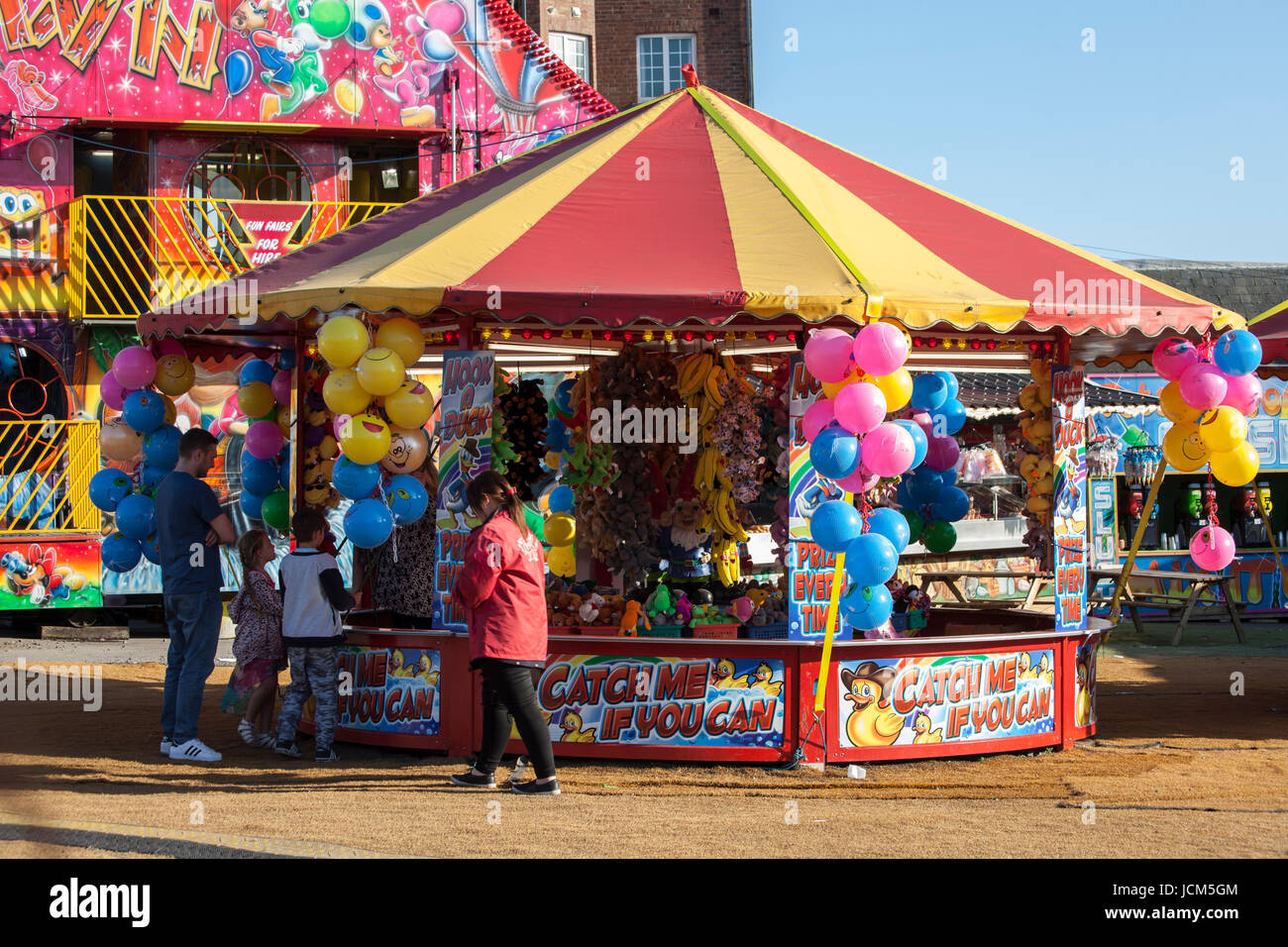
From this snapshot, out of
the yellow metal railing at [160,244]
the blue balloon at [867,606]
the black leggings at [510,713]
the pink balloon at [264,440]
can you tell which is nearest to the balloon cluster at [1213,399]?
the blue balloon at [867,606]

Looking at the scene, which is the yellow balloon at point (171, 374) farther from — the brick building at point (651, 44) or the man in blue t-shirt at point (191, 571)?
the brick building at point (651, 44)

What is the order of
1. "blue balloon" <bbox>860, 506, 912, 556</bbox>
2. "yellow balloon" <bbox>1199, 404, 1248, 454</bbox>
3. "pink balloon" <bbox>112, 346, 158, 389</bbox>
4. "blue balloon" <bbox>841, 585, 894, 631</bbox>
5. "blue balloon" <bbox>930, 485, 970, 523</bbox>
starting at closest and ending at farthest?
"blue balloon" <bbox>841, 585, 894, 631</bbox>
"blue balloon" <bbox>860, 506, 912, 556</bbox>
"yellow balloon" <bbox>1199, 404, 1248, 454</bbox>
"pink balloon" <bbox>112, 346, 158, 389</bbox>
"blue balloon" <bbox>930, 485, 970, 523</bbox>

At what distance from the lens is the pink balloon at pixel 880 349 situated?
762cm

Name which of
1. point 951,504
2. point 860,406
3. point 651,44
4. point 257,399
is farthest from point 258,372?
point 651,44

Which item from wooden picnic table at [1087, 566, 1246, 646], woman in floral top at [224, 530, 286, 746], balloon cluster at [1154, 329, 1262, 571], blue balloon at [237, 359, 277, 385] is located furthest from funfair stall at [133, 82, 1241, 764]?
wooden picnic table at [1087, 566, 1246, 646]

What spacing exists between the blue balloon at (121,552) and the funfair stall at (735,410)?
1313mm

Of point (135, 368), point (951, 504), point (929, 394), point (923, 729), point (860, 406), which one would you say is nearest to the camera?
point (860, 406)

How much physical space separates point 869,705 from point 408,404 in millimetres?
3415

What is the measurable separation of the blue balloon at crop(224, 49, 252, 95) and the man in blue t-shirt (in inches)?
421

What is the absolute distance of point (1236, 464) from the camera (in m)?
9.30

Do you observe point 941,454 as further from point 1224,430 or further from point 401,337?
point 401,337

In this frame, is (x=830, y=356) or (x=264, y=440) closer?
(x=830, y=356)

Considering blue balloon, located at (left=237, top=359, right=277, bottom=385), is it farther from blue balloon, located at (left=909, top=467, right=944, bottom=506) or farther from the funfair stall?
blue balloon, located at (left=909, top=467, right=944, bottom=506)

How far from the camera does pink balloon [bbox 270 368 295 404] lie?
10656 mm
